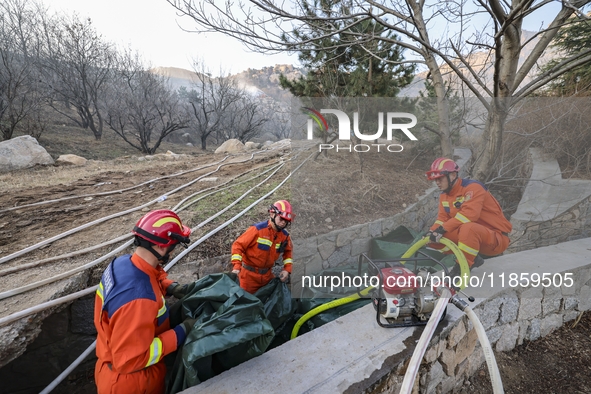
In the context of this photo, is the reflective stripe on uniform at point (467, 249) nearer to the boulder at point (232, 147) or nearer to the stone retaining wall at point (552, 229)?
the stone retaining wall at point (552, 229)

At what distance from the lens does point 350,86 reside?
522 cm

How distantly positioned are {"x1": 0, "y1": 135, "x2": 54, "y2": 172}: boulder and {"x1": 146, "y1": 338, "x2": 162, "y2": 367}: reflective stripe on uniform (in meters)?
10.8

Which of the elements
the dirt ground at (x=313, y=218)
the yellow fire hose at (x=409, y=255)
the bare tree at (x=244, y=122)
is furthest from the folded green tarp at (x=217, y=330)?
the bare tree at (x=244, y=122)

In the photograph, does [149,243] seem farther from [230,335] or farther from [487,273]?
[487,273]

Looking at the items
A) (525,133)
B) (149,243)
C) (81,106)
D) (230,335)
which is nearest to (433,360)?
(230,335)

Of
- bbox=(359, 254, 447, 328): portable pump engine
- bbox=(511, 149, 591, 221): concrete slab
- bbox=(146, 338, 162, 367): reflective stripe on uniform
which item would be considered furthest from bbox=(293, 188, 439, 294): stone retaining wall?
bbox=(146, 338, 162, 367): reflective stripe on uniform

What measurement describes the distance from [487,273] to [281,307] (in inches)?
95.1

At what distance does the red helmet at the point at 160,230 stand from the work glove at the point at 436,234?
2477 mm

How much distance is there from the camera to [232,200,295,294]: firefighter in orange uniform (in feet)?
11.1

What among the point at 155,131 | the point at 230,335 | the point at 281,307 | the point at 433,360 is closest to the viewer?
the point at 230,335

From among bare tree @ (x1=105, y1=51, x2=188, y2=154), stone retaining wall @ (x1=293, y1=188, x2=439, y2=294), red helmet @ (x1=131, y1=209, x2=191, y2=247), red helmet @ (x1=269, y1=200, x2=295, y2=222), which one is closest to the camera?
red helmet @ (x1=131, y1=209, x2=191, y2=247)

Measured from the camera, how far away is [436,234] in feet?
9.77

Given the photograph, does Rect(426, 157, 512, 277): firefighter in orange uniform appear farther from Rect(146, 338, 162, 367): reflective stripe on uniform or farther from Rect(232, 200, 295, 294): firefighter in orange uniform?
Rect(146, 338, 162, 367): reflective stripe on uniform

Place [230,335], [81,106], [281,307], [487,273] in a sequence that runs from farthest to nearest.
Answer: [81,106]
[487,273]
[281,307]
[230,335]
